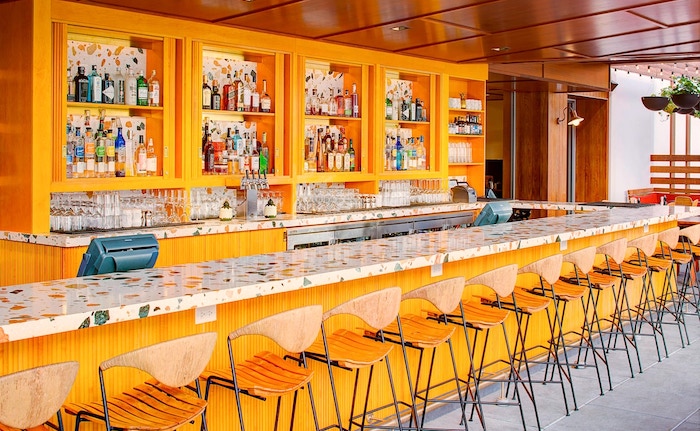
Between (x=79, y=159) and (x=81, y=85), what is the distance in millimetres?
520

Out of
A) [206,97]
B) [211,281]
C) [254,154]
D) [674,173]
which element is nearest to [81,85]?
[206,97]

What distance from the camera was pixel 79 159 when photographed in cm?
604

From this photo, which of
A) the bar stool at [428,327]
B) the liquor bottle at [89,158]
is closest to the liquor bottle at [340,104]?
the liquor bottle at [89,158]

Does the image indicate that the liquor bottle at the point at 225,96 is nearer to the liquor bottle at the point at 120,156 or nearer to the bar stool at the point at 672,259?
the liquor bottle at the point at 120,156

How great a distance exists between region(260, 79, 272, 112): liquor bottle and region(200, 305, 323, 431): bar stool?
403 centimetres

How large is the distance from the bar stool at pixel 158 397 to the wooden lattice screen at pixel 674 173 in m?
14.7

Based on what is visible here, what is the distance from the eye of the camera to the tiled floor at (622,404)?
15.6 feet

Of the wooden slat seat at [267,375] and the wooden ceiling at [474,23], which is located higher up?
the wooden ceiling at [474,23]

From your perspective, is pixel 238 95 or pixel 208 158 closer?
pixel 208 158

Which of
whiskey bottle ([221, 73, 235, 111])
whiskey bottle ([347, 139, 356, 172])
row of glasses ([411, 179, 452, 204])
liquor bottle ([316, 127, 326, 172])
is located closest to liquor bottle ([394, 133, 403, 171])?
row of glasses ([411, 179, 452, 204])

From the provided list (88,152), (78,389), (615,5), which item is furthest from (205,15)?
(78,389)

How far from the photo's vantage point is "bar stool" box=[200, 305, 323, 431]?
125 inches

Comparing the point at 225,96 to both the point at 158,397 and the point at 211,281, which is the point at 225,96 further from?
the point at 158,397

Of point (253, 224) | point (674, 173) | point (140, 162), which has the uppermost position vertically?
point (674, 173)
